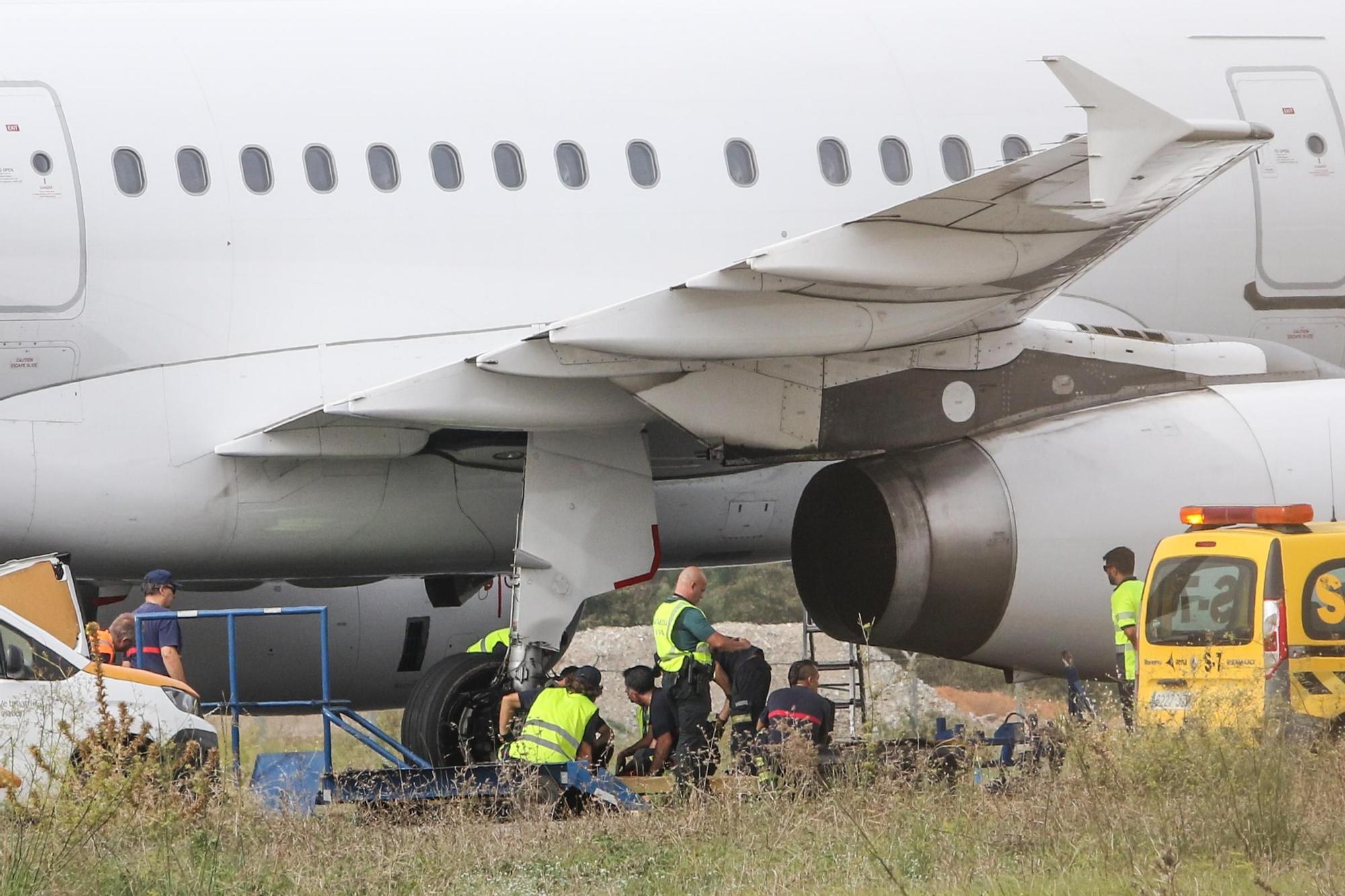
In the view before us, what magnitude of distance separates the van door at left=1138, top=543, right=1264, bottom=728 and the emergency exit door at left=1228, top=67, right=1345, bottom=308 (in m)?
3.58

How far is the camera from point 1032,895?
22.6 ft

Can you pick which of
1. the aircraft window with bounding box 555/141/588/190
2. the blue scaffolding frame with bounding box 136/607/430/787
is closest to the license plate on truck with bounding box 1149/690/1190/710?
the blue scaffolding frame with bounding box 136/607/430/787

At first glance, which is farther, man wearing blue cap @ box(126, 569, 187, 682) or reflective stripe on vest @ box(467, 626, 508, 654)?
reflective stripe on vest @ box(467, 626, 508, 654)

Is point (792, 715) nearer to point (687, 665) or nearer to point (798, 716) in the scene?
point (798, 716)

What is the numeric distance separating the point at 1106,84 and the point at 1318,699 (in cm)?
374

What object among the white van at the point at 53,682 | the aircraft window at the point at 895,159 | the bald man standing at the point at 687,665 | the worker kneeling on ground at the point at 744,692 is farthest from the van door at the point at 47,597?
the aircraft window at the point at 895,159

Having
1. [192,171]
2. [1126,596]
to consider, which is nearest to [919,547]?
[1126,596]

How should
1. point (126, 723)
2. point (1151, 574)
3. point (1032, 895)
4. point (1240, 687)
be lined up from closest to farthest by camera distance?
1. point (1032, 895)
2. point (126, 723)
3. point (1240, 687)
4. point (1151, 574)

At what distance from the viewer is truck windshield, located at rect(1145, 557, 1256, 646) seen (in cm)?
1034

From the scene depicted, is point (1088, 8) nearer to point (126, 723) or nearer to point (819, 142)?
point (819, 142)

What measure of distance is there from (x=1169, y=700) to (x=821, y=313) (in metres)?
3.01

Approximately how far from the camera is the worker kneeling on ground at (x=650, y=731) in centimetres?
1229

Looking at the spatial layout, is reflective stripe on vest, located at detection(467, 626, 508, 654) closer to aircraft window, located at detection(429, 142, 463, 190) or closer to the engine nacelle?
the engine nacelle

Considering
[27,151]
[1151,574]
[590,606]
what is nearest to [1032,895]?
[1151,574]
